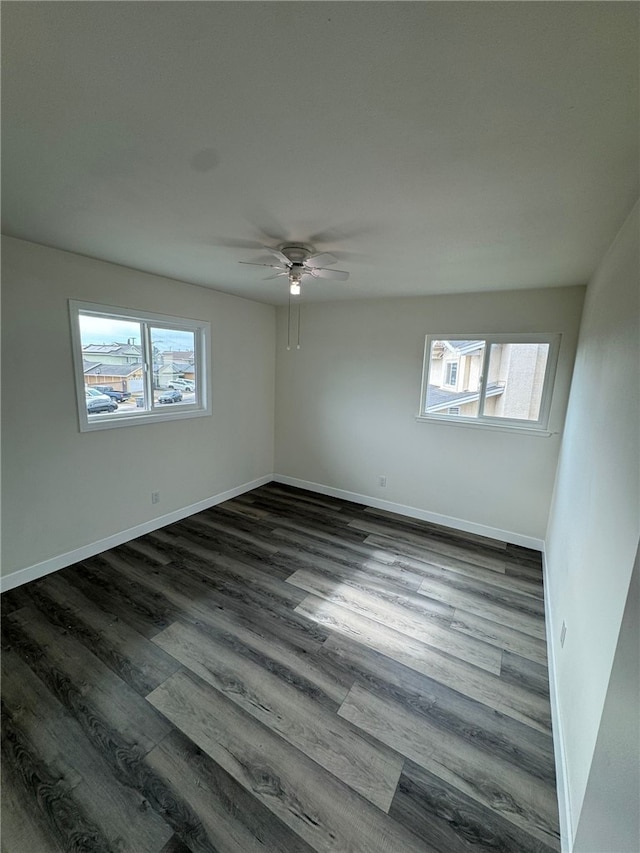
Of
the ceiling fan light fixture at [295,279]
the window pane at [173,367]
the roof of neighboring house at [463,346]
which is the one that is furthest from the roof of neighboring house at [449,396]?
the window pane at [173,367]

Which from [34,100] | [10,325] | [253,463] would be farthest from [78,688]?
[253,463]

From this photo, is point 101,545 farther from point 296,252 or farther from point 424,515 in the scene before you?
point 424,515

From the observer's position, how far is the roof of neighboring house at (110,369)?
2.86 m

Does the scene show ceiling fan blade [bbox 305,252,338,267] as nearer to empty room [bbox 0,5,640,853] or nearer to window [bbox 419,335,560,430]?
empty room [bbox 0,5,640,853]

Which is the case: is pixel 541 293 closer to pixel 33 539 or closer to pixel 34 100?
pixel 34 100

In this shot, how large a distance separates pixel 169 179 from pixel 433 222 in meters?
1.32

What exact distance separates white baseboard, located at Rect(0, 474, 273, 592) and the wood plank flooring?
11 centimetres

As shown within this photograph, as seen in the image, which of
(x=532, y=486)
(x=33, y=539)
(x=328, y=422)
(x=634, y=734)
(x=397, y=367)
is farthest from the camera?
(x=328, y=422)

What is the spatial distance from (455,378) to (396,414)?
2.51ft

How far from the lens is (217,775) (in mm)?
1458

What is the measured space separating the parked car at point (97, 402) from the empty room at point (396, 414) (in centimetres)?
3

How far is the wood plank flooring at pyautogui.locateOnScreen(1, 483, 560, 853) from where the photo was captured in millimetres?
1314

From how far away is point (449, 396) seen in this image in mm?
3744

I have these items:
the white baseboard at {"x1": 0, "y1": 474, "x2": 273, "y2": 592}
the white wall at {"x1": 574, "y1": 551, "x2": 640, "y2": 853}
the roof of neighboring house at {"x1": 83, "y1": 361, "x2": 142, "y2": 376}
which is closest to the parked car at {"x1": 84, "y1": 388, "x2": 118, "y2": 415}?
the roof of neighboring house at {"x1": 83, "y1": 361, "x2": 142, "y2": 376}
